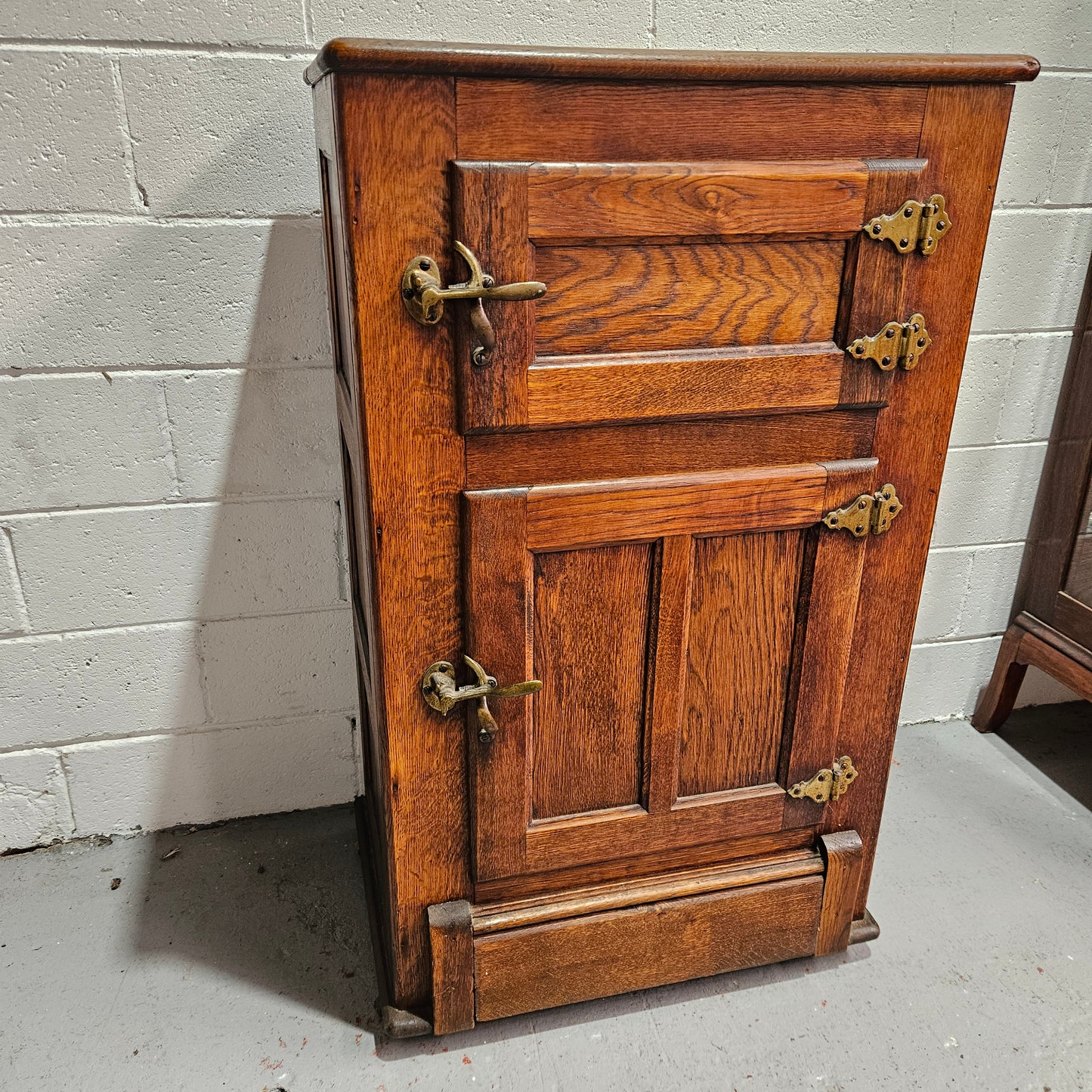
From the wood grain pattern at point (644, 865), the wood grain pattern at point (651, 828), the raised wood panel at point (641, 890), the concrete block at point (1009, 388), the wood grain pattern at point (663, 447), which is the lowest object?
the raised wood panel at point (641, 890)

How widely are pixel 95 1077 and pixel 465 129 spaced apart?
1199 millimetres

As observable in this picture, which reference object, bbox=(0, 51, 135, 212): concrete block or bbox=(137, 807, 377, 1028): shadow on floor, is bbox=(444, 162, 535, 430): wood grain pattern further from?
bbox=(137, 807, 377, 1028): shadow on floor

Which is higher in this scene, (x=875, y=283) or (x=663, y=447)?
(x=875, y=283)

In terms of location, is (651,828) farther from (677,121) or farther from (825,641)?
(677,121)

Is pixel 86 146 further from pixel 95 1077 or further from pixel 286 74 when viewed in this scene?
pixel 95 1077

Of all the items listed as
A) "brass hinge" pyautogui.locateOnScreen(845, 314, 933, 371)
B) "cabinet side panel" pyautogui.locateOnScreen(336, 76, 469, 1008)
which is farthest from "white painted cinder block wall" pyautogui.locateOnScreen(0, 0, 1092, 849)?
"brass hinge" pyautogui.locateOnScreen(845, 314, 933, 371)

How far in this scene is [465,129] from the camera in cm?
86

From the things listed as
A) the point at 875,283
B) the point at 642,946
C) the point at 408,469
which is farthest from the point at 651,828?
the point at 875,283

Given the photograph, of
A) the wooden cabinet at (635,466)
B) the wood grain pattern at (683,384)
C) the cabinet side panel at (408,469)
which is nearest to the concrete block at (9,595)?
the wooden cabinet at (635,466)

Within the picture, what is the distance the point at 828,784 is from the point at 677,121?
0.82 metres

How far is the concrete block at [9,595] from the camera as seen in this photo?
1.41 m

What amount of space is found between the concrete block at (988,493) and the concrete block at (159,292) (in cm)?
115

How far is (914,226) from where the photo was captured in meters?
0.98

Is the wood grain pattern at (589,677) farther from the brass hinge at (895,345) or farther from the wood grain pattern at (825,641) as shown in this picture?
the brass hinge at (895,345)
